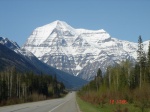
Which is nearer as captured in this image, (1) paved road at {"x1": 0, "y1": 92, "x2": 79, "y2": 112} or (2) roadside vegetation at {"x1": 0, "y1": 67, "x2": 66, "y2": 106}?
(1) paved road at {"x1": 0, "y1": 92, "x2": 79, "y2": 112}

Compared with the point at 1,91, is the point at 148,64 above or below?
above

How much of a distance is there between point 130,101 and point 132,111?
1902 cm

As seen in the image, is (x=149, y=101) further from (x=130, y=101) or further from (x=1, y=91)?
(x=1, y=91)

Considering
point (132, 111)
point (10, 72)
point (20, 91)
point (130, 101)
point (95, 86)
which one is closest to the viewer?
point (132, 111)

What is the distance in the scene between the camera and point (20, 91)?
443ft

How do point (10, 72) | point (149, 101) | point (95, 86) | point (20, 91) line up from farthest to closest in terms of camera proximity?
point (95, 86) → point (20, 91) → point (10, 72) → point (149, 101)

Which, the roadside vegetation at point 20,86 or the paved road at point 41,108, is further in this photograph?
the roadside vegetation at point 20,86

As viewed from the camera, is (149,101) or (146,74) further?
(146,74)

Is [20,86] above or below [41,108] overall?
above

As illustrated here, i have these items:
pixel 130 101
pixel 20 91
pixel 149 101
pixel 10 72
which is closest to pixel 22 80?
pixel 20 91

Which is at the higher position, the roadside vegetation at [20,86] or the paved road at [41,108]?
the roadside vegetation at [20,86]

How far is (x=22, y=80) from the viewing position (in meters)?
135

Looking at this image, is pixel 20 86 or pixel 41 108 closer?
pixel 41 108

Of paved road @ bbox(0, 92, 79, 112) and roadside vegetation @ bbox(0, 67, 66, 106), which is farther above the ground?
roadside vegetation @ bbox(0, 67, 66, 106)
